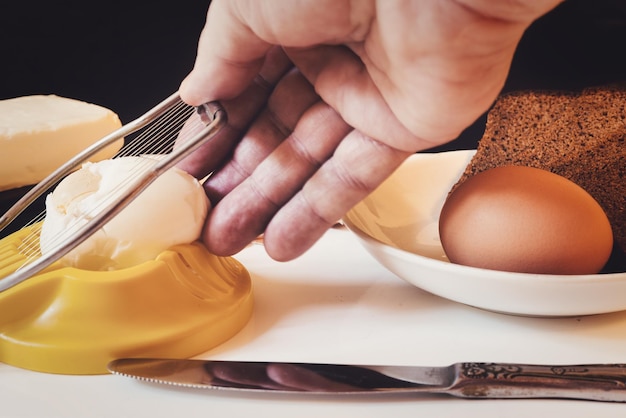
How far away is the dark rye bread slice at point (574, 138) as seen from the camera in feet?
2.48

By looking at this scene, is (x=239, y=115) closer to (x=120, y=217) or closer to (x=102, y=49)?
(x=120, y=217)

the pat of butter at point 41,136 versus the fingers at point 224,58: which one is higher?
the fingers at point 224,58

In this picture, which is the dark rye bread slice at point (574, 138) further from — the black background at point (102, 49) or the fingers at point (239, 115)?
the black background at point (102, 49)

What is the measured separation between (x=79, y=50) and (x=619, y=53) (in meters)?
1.08

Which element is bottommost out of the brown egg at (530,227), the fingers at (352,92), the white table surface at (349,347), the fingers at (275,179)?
the white table surface at (349,347)

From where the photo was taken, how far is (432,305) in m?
0.68

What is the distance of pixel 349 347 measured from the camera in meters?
0.59

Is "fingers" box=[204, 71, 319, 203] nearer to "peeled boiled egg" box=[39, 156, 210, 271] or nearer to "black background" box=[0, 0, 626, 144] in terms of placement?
"peeled boiled egg" box=[39, 156, 210, 271]

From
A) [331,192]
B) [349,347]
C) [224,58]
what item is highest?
[224,58]

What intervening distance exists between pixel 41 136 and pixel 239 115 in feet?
1.68

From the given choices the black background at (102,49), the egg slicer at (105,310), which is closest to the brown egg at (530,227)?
the egg slicer at (105,310)

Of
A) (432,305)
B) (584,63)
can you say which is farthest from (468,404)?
(584,63)

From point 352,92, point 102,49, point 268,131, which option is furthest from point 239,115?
point 102,49

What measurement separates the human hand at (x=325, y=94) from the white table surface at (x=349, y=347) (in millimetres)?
85
